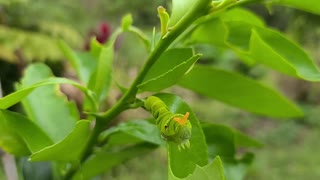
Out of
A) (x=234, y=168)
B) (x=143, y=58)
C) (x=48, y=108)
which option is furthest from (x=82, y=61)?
(x=143, y=58)

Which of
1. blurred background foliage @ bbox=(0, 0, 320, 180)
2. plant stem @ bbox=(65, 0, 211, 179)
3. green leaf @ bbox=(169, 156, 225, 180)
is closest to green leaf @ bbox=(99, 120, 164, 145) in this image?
plant stem @ bbox=(65, 0, 211, 179)

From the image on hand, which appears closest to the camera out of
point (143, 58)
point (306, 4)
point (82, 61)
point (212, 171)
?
point (212, 171)

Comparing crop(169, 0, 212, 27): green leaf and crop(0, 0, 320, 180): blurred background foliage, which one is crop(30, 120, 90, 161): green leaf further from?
crop(0, 0, 320, 180): blurred background foliage

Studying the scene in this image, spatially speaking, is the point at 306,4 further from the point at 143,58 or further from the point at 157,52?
the point at 143,58

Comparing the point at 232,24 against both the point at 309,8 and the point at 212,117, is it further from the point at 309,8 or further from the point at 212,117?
the point at 212,117

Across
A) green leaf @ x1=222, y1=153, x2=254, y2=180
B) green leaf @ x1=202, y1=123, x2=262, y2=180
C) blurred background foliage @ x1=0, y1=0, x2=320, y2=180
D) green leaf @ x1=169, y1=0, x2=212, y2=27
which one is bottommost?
blurred background foliage @ x1=0, y1=0, x2=320, y2=180

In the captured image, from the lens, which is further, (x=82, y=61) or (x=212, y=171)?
(x=82, y=61)
